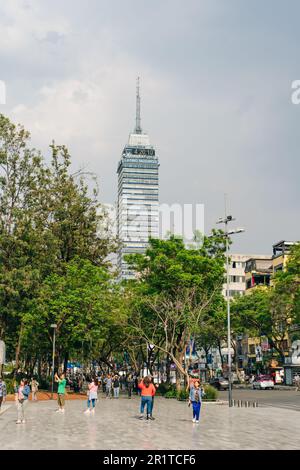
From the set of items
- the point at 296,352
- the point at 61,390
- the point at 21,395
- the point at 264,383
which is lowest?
the point at 264,383

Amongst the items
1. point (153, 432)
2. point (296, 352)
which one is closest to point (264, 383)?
point (296, 352)

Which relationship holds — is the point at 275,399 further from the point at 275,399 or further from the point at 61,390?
the point at 61,390

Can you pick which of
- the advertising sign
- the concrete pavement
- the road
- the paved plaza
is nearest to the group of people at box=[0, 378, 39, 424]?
the paved plaza

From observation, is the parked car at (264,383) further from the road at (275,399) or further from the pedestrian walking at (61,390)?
the pedestrian walking at (61,390)

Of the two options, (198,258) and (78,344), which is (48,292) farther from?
(198,258)

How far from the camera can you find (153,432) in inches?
756

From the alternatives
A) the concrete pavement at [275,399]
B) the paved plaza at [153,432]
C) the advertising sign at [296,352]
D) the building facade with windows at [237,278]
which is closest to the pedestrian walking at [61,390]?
the paved plaza at [153,432]

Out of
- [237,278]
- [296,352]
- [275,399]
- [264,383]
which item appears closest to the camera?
[275,399]

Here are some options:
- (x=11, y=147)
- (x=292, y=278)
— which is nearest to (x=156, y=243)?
(x=11, y=147)

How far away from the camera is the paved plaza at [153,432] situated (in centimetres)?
1595

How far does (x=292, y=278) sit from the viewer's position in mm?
65688

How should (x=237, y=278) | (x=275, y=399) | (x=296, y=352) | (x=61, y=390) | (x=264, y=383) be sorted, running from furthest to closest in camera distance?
(x=237, y=278)
(x=296, y=352)
(x=264, y=383)
(x=275, y=399)
(x=61, y=390)

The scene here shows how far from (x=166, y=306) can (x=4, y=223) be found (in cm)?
Result: 1636

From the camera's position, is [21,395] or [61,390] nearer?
[21,395]
